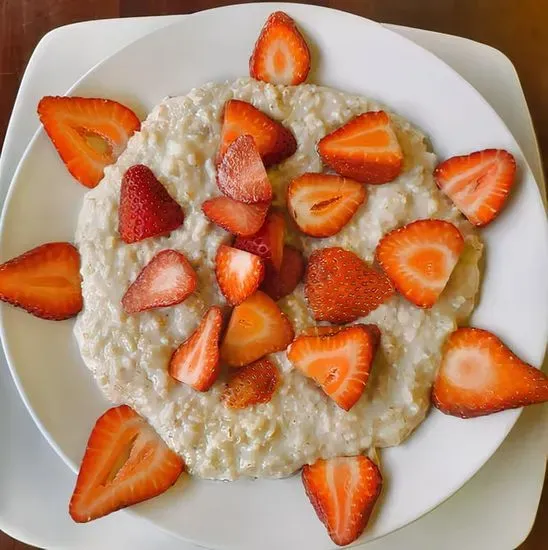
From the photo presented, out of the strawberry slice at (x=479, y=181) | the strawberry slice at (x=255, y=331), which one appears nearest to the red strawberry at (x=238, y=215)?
the strawberry slice at (x=255, y=331)

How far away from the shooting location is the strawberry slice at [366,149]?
4.74 ft

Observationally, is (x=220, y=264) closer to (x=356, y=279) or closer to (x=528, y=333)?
(x=356, y=279)

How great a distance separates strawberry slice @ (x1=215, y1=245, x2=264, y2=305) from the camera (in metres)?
1.40

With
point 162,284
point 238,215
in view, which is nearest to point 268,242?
point 238,215

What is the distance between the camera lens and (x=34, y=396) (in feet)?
4.91

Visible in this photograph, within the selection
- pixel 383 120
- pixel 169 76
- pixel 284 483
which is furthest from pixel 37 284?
pixel 383 120

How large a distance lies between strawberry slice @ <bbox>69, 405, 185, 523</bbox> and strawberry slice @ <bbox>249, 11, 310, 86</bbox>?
26.1 inches

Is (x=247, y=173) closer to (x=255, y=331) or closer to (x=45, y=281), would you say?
(x=255, y=331)

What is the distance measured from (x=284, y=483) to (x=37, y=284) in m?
0.57

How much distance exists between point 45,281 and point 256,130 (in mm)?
466

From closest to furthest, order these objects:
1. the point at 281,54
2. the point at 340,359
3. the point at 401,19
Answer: the point at 340,359 → the point at 281,54 → the point at 401,19

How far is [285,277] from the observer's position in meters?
1.46

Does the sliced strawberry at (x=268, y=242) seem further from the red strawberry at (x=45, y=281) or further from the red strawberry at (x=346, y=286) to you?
the red strawberry at (x=45, y=281)

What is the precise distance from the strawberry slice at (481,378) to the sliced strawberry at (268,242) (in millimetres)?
334
